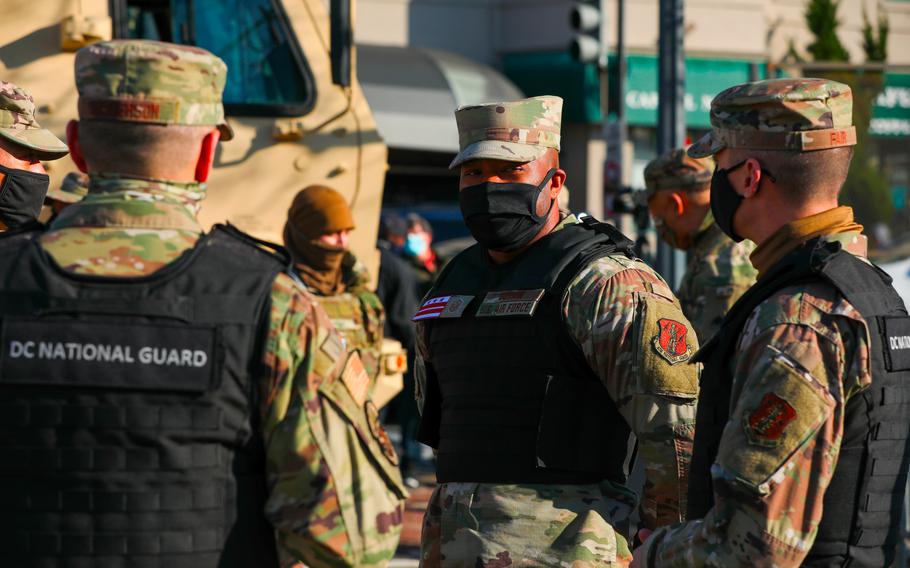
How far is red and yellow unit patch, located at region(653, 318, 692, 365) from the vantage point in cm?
355

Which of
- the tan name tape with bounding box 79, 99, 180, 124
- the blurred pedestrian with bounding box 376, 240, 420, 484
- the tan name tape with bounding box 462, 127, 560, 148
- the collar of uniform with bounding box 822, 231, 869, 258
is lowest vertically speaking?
the blurred pedestrian with bounding box 376, 240, 420, 484

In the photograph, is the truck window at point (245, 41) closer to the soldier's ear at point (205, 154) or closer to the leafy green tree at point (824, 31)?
the soldier's ear at point (205, 154)

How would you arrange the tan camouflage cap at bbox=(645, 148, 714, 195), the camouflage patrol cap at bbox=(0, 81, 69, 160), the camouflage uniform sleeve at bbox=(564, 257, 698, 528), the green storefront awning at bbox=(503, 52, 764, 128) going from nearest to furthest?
the camouflage uniform sleeve at bbox=(564, 257, 698, 528) < the camouflage patrol cap at bbox=(0, 81, 69, 160) < the tan camouflage cap at bbox=(645, 148, 714, 195) < the green storefront awning at bbox=(503, 52, 764, 128)

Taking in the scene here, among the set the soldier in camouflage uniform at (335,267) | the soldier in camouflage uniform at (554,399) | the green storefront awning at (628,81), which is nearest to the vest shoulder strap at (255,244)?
the soldier in camouflage uniform at (554,399)

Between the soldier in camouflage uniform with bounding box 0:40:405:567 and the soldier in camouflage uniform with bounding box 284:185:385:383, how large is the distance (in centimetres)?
347

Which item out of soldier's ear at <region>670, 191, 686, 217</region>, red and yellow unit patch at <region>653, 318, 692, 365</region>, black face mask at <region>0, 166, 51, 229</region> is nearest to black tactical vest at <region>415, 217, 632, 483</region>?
red and yellow unit patch at <region>653, 318, 692, 365</region>

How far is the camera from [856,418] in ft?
9.20

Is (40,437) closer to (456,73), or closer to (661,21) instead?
(661,21)

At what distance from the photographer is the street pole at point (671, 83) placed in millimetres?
10680

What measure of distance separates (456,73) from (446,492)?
15.7 m

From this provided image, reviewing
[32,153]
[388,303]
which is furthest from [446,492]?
[388,303]

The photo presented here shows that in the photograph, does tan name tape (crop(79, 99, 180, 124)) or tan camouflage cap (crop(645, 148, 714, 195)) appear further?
tan camouflage cap (crop(645, 148, 714, 195))

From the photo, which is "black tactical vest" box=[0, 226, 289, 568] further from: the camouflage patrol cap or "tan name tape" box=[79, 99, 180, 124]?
the camouflage patrol cap

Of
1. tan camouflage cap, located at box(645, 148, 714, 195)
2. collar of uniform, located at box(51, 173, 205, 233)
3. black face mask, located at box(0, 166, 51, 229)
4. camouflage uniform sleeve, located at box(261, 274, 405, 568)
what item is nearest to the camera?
camouflage uniform sleeve, located at box(261, 274, 405, 568)
